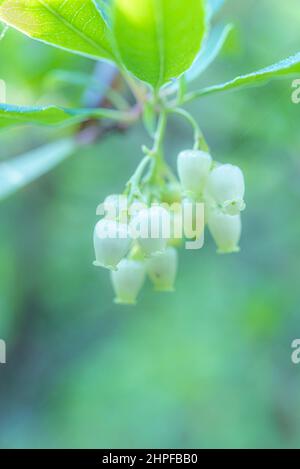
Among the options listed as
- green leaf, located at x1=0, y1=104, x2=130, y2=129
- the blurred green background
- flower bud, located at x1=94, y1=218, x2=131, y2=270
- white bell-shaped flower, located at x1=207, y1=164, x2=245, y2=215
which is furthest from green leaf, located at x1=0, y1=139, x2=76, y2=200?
the blurred green background

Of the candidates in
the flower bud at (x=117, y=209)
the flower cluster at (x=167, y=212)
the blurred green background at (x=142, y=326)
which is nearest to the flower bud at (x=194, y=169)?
the flower cluster at (x=167, y=212)

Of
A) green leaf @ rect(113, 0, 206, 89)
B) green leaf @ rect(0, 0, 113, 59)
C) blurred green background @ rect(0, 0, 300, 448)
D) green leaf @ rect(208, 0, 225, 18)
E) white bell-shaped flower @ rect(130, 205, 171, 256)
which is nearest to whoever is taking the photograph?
green leaf @ rect(113, 0, 206, 89)

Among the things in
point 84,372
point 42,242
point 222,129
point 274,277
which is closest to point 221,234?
point 222,129

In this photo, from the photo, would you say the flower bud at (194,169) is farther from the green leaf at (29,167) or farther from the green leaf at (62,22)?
the green leaf at (29,167)

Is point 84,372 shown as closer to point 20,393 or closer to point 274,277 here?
point 20,393

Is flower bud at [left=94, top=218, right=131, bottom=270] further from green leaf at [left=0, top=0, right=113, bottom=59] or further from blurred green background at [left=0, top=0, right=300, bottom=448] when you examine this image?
blurred green background at [left=0, top=0, right=300, bottom=448]

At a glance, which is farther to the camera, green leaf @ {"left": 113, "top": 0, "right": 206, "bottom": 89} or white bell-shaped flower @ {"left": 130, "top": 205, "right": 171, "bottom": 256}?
white bell-shaped flower @ {"left": 130, "top": 205, "right": 171, "bottom": 256}
